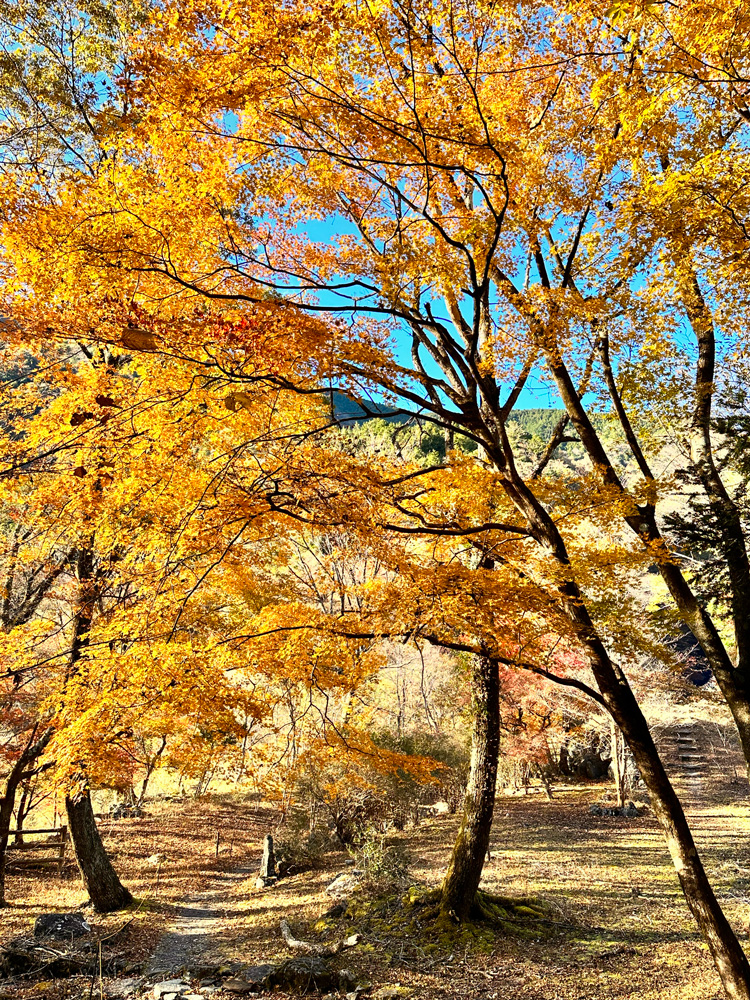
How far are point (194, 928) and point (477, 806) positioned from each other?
5892mm

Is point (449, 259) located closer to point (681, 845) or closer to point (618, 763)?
point (681, 845)

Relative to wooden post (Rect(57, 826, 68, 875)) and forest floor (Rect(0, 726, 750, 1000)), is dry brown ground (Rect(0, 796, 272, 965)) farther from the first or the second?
wooden post (Rect(57, 826, 68, 875))

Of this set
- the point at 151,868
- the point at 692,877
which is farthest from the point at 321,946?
the point at 151,868

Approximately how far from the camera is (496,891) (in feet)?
31.2

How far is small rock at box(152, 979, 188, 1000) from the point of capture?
245 inches

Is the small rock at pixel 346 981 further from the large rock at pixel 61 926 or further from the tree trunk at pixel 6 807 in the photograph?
the tree trunk at pixel 6 807

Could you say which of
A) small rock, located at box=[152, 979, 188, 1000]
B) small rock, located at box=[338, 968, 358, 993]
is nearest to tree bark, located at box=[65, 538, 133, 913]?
small rock, located at box=[152, 979, 188, 1000]

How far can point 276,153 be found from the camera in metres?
4.55

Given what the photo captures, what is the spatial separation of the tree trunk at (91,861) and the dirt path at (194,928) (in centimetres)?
130

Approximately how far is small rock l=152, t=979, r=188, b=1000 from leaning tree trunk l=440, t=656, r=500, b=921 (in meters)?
3.32

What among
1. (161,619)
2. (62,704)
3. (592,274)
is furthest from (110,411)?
(592,274)

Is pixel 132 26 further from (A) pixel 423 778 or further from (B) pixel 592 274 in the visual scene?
(A) pixel 423 778

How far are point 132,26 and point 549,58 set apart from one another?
5125 mm

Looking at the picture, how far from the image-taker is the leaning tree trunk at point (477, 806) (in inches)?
299
